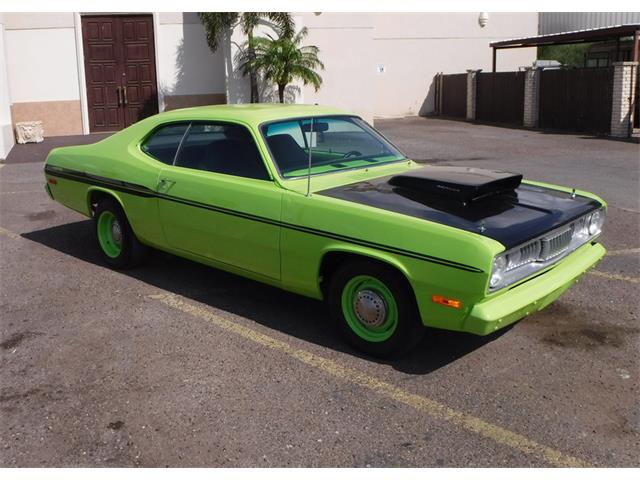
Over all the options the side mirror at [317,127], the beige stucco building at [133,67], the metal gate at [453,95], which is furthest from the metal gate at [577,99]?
the side mirror at [317,127]

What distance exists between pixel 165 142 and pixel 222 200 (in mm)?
1089

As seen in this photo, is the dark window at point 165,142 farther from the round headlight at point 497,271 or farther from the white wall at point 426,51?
the white wall at point 426,51

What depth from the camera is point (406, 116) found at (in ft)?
96.5

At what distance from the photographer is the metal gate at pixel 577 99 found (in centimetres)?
1962

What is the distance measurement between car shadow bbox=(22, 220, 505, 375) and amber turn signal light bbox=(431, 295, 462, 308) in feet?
1.76

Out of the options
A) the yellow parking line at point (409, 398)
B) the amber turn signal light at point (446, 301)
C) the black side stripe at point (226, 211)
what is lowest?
the yellow parking line at point (409, 398)

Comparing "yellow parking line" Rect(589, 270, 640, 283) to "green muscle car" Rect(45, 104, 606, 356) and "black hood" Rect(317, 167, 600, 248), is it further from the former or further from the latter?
"black hood" Rect(317, 167, 600, 248)

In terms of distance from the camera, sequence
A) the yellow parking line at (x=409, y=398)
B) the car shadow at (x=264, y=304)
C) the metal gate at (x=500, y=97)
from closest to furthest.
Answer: the yellow parking line at (x=409, y=398) → the car shadow at (x=264, y=304) → the metal gate at (x=500, y=97)

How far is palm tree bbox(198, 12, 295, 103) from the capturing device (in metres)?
18.4

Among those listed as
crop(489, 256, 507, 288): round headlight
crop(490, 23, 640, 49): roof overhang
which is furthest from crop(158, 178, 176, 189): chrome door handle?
crop(490, 23, 640, 49): roof overhang

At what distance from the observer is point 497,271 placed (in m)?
3.92

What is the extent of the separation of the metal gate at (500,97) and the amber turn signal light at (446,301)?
2060 centimetres

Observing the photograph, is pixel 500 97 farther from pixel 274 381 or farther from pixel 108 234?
pixel 274 381

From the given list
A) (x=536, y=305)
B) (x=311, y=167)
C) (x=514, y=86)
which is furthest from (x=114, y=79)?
(x=536, y=305)
